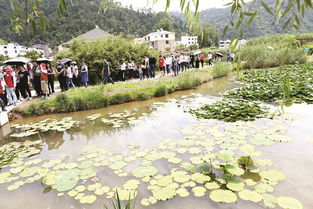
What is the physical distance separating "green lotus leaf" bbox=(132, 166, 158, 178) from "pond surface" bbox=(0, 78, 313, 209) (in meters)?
0.09

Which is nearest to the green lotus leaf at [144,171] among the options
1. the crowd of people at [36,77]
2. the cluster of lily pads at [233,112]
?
the cluster of lily pads at [233,112]

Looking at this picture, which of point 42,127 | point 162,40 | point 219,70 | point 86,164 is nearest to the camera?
point 86,164

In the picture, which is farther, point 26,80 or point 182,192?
point 26,80

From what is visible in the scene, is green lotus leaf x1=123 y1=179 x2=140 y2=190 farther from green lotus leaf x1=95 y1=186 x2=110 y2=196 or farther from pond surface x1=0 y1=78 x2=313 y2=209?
green lotus leaf x1=95 y1=186 x2=110 y2=196

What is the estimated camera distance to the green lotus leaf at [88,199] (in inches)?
120

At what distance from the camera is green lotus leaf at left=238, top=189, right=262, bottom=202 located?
2.75m

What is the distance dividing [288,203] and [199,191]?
1077 millimetres

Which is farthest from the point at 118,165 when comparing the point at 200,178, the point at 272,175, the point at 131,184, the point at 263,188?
the point at 272,175

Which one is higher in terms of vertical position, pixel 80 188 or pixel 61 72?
pixel 61 72

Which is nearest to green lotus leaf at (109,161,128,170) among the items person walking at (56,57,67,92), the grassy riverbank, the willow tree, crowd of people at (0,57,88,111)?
the willow tree

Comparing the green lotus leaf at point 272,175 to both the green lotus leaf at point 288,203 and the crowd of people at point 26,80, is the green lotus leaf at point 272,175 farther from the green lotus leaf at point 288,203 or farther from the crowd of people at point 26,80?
the crowd of people at point 26,80

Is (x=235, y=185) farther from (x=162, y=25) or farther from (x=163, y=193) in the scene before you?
(x=162, y=25)

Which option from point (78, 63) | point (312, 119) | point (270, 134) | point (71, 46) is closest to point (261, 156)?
point (270, 134)

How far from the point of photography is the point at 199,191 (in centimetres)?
304
